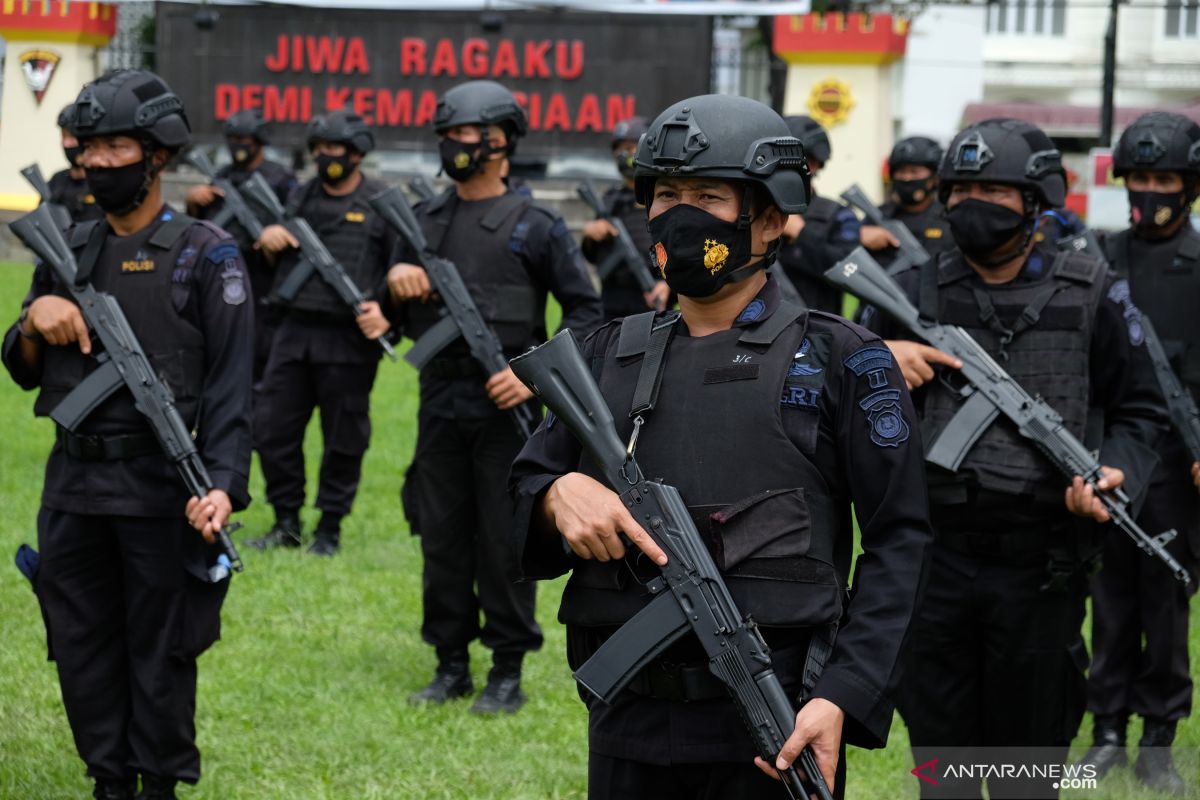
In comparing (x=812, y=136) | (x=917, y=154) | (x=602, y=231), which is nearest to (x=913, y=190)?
(x=917, y=154)

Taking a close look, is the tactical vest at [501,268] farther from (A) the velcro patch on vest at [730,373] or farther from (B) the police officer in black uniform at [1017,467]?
(A) the velcro patch on vest at [730,373]

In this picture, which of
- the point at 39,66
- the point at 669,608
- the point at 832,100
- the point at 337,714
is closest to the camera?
the point at 669,608

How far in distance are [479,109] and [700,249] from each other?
3.49 m

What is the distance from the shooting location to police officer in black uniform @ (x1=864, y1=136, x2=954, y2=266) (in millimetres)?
10148

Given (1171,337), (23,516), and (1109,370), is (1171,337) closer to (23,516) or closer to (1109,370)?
(1109,370)

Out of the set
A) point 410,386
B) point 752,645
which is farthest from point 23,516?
point 752,645

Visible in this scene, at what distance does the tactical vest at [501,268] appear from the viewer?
22.3ft

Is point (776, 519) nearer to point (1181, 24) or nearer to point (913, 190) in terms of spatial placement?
point (913, 190)

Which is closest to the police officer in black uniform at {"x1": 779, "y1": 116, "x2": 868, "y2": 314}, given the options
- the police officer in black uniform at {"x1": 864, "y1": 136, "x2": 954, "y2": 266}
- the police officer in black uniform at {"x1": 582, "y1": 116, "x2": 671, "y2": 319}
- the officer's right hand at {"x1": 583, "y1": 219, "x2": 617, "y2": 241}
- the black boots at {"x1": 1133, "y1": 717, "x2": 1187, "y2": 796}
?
the police officer in black uniform at {"x1": 864, "y1": 136, "x2": 954, "y2": 266}

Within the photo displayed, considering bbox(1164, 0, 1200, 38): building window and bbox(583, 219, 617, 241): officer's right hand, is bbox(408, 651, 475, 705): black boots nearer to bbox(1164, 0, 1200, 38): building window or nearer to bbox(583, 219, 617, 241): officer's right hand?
bbox(583, 219, 617, 241): officer's right hand

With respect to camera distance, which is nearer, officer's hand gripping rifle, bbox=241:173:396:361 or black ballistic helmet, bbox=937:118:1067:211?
black ballistic helmet, bbox=937:118:1067:211

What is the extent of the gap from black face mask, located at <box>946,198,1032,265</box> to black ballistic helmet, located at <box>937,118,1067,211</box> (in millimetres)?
82

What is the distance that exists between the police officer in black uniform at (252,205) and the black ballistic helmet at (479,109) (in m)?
3.66

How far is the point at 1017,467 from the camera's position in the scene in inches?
191
